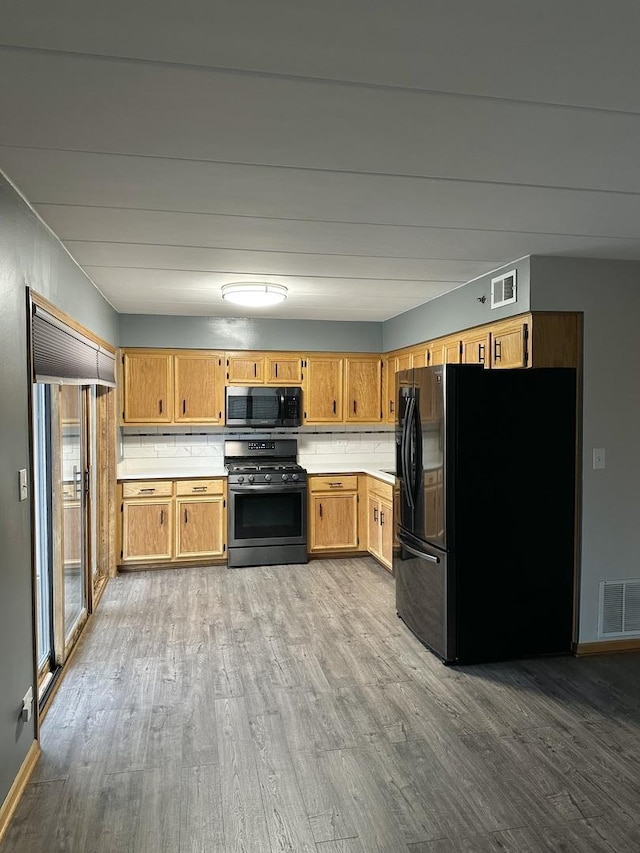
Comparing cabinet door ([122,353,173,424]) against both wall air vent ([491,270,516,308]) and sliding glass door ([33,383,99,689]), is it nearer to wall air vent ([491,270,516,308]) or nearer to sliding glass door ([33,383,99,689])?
sliding glass door ([33,383,99,689])

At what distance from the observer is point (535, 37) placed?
132 centimetres

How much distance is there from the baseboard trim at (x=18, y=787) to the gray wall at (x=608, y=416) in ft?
9.78

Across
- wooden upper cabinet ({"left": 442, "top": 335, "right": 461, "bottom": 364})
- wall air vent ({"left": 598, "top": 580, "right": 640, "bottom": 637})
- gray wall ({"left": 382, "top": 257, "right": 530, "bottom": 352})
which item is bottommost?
wall air vent ({"left": 598, "top": 580, "right": 640, "bottom": 637})

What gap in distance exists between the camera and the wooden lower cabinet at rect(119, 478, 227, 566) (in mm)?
5305

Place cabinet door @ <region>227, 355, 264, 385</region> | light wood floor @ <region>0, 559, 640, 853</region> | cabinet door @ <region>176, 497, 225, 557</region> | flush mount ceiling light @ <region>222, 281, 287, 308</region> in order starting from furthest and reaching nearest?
cabinet door @ <region>227, 355, 264, 385</region>, cabinet door @ <region>176, 497, 225, 557</region>, flush mount ceiling light @ <region>222, 281, 287, 308</region>, light wood floor @ <region>0, 559, 640, 853</region>

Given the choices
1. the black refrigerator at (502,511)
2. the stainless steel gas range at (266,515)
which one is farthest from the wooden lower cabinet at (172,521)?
the black refrigerator at (502,511)

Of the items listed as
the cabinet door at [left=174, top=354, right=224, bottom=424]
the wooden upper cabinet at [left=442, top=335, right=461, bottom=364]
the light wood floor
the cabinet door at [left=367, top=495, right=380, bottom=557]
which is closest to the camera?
the light wood floor

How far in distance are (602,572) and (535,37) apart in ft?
10.1

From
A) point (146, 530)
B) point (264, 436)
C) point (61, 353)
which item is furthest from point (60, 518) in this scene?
point (264, 436)

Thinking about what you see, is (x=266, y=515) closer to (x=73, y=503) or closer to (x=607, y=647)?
(x=73, y=503)

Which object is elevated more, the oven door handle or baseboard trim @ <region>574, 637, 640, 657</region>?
the oven door handle

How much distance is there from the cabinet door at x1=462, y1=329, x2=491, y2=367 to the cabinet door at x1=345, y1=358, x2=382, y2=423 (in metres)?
1.92

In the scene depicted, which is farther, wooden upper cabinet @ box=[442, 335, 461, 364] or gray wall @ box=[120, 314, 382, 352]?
gray wall @ box=[120, 314, 382, 352]

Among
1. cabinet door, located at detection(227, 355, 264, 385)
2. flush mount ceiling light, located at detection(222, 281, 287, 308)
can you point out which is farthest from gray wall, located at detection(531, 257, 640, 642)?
cabinet door, located at detection(227, 355, 264, 385)
